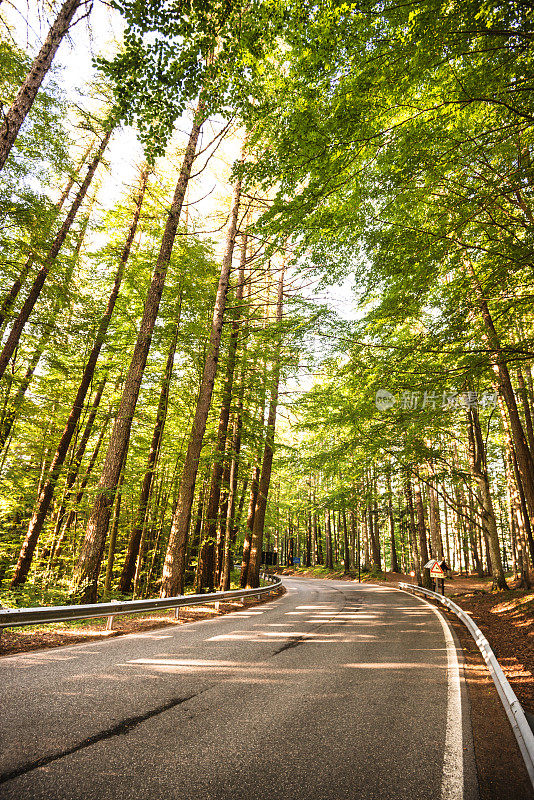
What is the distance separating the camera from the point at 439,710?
3.90m

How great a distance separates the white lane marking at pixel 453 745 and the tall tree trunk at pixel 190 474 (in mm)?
7203

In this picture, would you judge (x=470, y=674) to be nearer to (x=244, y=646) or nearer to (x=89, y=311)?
(x=244, y=646)

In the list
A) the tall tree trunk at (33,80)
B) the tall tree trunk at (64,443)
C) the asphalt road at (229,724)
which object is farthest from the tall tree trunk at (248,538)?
the tall tree trunk at (33,80)

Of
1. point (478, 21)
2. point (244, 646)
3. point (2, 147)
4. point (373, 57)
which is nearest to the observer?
point (478, 21)

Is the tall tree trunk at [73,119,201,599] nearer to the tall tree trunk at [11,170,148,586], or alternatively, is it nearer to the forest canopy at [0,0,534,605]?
the forest canopy at [0,0,534,605]

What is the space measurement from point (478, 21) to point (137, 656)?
920 centimetres

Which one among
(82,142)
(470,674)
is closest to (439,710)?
(470,674)

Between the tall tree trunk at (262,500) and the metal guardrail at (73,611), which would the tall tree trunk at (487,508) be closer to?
the tall tree trunk at (262,500)

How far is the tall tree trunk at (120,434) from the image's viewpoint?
25.4 feet

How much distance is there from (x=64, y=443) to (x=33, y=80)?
428 inches

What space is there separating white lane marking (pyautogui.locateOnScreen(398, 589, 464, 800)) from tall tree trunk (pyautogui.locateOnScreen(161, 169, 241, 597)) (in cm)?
720

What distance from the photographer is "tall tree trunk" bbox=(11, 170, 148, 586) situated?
11.7 m

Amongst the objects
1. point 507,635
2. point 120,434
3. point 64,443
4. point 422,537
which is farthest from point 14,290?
point 422,537

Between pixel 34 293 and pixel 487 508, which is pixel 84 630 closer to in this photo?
pixel 34 293
